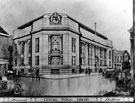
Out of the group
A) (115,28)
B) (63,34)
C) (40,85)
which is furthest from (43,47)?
(115,28)

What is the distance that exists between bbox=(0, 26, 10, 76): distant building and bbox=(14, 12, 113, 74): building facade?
17 cm

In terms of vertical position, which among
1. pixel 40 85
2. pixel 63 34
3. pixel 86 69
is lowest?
pixel 40 85

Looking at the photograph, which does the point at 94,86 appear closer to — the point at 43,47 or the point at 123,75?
the point at 123,75

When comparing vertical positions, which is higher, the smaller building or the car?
the smaller building

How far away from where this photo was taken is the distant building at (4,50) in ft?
14.3

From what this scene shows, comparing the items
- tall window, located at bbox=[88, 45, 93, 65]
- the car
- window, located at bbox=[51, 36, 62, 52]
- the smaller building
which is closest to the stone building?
the car

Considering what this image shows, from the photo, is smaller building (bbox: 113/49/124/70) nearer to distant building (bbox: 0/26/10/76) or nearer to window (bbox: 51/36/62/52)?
window (bbox: 51/36/62/52)

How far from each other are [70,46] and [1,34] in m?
1.47

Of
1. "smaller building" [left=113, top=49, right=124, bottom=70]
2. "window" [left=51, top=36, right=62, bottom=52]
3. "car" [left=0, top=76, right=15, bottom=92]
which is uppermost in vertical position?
"window" [left=51, top=36, right=62, bottom=52]

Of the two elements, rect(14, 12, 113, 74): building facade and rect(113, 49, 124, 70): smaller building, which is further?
rect(113, 49, 124, 70): smaller building

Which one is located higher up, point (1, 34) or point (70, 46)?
point (1, 34)

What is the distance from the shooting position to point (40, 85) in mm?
4227

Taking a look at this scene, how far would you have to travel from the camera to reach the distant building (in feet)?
14.3

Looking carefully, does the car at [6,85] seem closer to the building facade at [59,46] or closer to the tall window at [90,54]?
the building facade at [59,46]
